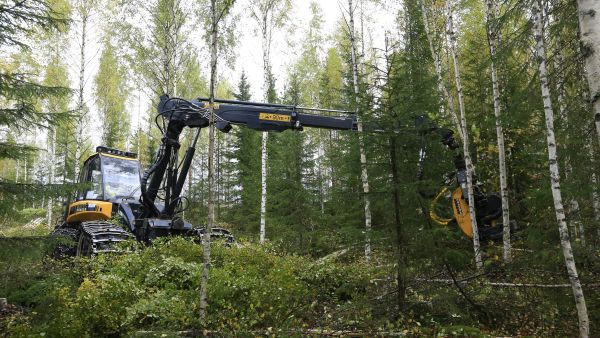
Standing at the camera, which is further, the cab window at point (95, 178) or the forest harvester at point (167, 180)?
the cab window at point (95, 178)

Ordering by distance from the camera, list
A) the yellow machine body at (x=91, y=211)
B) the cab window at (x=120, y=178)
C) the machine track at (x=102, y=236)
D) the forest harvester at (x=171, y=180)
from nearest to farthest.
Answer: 1. the machine track at (x=102, y=236)
2. the forest harvester at (x=171, y=180)
3. the yellow machine body at (x=91, y=211)
4. the cab window at (x=120, y=178)

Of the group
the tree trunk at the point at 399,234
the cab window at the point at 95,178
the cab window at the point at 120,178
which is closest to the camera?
the tree trunk at the point at 399,234

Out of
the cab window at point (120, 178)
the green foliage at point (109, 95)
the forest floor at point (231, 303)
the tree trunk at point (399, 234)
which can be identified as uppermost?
the green foliage at point (109, 95)

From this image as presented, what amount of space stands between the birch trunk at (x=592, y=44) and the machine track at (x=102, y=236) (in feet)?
25.3

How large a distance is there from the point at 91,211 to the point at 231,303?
529cm

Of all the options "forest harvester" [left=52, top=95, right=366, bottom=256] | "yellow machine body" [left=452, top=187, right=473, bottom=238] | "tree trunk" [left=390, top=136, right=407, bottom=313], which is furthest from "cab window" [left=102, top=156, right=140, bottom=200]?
"yellow machine body" [left=452, top=187, right=473, bottom=238]

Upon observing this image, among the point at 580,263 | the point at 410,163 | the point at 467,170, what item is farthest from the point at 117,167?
the point at 580,263

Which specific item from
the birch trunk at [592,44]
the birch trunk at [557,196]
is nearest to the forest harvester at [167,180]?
the birch trunk at [557,196]

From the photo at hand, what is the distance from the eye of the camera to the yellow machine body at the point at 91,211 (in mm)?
9336

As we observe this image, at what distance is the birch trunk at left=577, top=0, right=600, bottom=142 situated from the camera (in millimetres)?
3705

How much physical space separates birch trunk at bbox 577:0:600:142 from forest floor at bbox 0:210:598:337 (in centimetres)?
285

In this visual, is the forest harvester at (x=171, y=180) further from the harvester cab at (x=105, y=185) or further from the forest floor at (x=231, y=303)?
the forest floor at (x=231, y=303)

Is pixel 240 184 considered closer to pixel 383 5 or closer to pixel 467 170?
pixel 383 5

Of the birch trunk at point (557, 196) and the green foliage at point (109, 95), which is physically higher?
the green foliage at point (109, 95)
